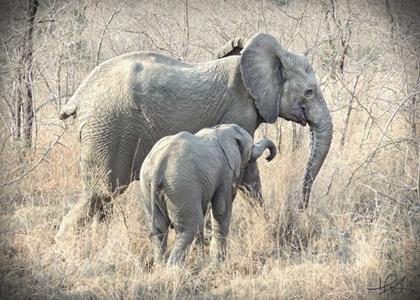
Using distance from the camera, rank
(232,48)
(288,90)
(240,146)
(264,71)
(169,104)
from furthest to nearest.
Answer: (232,48), (288,90), (264,71), (169,104), (240,146)

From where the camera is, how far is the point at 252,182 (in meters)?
5.89

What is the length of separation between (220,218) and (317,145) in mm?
1519

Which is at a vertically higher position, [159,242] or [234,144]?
[234,144]

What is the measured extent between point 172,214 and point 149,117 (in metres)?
1.28

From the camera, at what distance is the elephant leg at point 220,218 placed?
16.9ft

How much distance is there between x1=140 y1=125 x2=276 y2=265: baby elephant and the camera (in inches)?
185

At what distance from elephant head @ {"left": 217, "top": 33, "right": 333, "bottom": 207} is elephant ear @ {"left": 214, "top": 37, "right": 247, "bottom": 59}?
0.05 feet

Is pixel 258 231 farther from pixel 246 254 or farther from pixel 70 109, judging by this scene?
pixel 70 109

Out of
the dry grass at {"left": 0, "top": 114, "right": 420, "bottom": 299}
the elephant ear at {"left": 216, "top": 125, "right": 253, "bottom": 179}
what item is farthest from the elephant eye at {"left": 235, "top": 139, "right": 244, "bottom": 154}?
the dry grass at {"left": 0, "top": 114, "right": 420, "bottom": 299}

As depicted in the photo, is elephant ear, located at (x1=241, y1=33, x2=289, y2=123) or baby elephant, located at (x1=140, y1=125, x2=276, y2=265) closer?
baby elephant, located at (x1=140, y1=125, x2=276, y2=265)

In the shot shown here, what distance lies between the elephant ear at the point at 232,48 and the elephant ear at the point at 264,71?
28 centimetres

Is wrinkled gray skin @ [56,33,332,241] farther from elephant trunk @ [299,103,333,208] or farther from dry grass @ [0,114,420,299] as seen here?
dry grass @ [0,114,420,299]

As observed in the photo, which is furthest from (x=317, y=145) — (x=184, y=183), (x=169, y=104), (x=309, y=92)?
(x=184, y=183)

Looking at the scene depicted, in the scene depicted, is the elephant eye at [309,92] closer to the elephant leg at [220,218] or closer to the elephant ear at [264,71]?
the elephant ear at [264,71]
